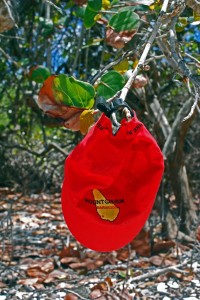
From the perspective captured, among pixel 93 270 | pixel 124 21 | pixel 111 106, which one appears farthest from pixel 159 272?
pixel 111 106

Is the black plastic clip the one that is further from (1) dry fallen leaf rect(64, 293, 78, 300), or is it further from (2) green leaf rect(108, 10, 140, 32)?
(1) dry fallen leaf rect(64, 293, 78, 300)

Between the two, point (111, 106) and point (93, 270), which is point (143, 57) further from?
point (93, 270)

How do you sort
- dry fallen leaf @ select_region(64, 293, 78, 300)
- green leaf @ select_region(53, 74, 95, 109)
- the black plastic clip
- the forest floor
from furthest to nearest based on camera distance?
the forest floor, dry fallen leaf @ select_region(64, 293, 78, 300), green leaf @ select_region(53, 74, 95, 109), the black plastic clip

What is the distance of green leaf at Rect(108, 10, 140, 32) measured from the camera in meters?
1.88

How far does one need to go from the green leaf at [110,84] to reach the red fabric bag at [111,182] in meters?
0.38

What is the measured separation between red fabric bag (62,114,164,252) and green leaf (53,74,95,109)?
8.6 inches

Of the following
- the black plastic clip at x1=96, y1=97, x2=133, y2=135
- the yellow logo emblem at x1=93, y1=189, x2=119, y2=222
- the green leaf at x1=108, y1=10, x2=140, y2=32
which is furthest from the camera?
the green leaf at x1=108, y1=10, x2=140, y2=32

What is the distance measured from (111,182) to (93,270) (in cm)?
169

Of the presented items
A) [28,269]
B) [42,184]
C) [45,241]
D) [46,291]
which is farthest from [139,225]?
[42,184]

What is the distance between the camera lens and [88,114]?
1.46m

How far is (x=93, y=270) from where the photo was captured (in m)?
2.92

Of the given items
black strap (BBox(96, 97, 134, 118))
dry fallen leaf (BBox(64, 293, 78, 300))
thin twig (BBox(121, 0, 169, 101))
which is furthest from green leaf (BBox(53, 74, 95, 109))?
dry fallen leaf (BBox(64, 293, 78, 300))

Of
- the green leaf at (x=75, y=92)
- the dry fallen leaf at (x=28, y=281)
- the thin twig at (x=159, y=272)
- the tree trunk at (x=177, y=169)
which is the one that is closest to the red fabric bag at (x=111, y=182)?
the green leaf at (x=75, y=92)

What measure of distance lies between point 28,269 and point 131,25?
4.54ft
